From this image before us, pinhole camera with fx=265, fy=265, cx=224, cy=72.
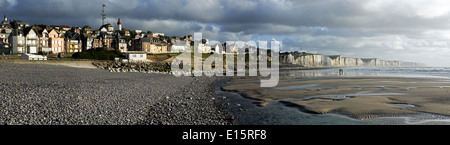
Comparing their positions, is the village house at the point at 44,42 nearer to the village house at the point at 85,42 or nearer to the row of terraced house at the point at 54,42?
the row of terraced house at the point at 54,42

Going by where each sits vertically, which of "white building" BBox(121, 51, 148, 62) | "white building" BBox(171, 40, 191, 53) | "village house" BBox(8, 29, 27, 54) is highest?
"white building" BBox(171, 40, 191, 53)

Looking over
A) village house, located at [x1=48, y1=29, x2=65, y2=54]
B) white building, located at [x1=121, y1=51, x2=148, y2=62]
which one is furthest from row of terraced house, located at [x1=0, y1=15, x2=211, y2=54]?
white building, located at [x1=121, y1=51, x2=148, y2=62]

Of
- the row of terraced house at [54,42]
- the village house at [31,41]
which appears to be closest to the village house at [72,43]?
the row of terraced house at [54,42]

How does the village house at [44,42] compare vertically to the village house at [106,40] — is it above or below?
below

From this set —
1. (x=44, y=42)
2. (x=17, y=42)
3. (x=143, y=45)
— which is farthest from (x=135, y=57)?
(x=143, y=45)

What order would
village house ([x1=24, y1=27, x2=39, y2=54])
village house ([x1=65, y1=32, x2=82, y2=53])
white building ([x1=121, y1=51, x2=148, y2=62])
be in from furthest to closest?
village house ([x1=65, y1=32, x2=82, y2=53]) → white building ([x1=121, y1=51, x2=148, y2=62]) → village house ([x1=24, y1=27, x2=39, y2=54])

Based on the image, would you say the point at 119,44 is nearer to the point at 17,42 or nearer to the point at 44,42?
the point at 44,42

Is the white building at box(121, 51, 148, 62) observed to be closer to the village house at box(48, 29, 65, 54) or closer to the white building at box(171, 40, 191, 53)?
the village house at box(48, 29, 65, 54)

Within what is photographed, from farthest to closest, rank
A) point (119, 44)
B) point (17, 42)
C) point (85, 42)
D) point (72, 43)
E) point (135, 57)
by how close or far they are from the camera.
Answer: point (119, 44), point (85, 42), point (72, 43), point (135, 57), point (17, 42)

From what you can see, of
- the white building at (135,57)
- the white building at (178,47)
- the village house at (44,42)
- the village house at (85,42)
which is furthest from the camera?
the white building at (178,47)

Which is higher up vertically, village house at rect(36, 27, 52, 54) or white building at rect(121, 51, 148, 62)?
village house at rect(36, 27, 52, 54)
